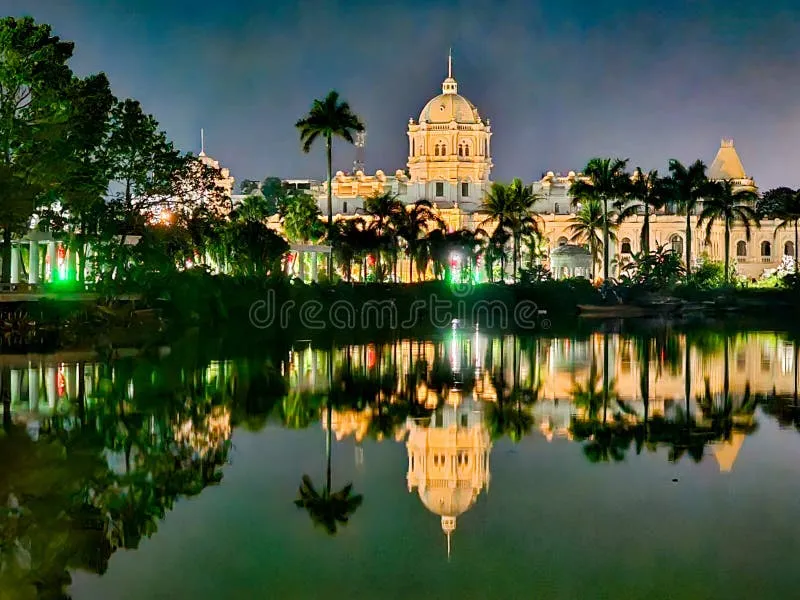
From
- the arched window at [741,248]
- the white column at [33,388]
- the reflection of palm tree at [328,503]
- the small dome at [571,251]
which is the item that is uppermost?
the arched window at [741,248]

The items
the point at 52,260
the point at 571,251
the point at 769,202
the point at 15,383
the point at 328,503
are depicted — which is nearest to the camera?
the point at 328,503

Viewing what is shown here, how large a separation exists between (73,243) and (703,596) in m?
48.5

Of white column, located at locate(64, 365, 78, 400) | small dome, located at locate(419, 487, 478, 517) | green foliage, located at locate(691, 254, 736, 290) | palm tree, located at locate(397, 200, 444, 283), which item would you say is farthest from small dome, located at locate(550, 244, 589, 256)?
small dome, located at locate(419, 487, 478, 517)

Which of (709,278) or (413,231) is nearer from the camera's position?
(413,231)

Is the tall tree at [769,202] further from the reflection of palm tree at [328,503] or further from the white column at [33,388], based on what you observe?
the reflection of palm tree at [328,503]

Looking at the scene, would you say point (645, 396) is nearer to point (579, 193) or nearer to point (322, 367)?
point (322, 367)

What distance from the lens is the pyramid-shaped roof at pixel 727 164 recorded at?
15712 centimetres

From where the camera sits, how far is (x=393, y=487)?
17.3 m

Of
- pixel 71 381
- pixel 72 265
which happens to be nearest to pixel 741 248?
pixel 72 265

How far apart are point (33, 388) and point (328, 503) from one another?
13353 mm

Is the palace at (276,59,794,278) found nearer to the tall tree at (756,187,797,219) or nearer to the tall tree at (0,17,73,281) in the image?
the tall tree at (756,187,797,219)

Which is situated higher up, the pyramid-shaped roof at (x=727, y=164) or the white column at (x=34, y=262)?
the pyramid-shaped roof at (x=727, y=164)

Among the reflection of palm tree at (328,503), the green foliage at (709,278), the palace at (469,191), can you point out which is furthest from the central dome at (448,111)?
the reflection of palm tree at (328,503)

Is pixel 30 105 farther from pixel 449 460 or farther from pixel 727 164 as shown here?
pixel 727 164
